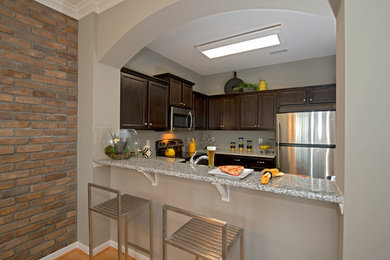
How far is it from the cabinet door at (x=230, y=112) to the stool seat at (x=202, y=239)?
2992 mm

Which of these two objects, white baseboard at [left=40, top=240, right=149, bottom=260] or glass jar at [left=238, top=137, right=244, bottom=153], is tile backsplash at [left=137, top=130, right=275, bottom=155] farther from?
white baseboard at [left=40, top=240, right=149, bottom=260]

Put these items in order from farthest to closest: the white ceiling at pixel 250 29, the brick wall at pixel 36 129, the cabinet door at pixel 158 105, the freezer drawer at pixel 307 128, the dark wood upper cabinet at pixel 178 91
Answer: the dark wood upper cabinet at pixel 178 91 → the freezer drawer at pixel 307 128 → the cabinet door at pixel 158 105 → the white ceiling at pixel 250 29 → the brick wall at pixel 36 129

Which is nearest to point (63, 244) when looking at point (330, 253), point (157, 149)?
point (157, 149)

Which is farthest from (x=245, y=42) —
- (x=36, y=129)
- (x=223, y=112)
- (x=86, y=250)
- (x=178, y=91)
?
(x=86, y=250)

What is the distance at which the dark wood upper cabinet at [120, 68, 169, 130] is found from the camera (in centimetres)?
240

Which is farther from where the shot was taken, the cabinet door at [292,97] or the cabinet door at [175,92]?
the cabinet door at [292,97]

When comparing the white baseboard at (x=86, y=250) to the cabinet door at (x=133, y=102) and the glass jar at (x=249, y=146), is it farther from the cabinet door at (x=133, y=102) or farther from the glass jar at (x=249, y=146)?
the glass jar at (x=249, y=146)

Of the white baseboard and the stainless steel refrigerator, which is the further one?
the stainless steel refrigerator

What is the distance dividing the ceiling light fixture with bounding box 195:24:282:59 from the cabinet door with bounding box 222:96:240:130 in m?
1.27

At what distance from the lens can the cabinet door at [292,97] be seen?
3.44 m

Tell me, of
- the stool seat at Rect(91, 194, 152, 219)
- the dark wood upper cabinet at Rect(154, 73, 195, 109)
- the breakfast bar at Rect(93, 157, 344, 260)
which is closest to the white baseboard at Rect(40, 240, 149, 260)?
the breakfast bar at Rect(93, 157, 344, 260)

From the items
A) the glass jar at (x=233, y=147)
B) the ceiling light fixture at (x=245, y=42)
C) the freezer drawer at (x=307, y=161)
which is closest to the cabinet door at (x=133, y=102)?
the ceiling light fixture at (x=245, y=42)

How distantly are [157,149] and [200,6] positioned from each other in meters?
2.45

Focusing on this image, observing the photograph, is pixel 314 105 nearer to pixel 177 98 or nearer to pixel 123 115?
pixel 177 98
